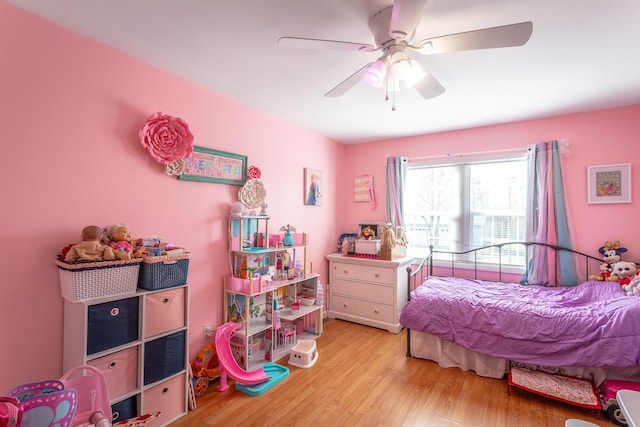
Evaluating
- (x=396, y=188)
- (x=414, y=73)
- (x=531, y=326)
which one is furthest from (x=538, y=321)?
(x=396, y=188)

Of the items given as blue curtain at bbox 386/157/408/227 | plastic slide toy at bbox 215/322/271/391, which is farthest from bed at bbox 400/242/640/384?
plastic slide toy at bbox 215/322/271/391

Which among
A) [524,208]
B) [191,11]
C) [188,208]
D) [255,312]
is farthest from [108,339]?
[524,208]

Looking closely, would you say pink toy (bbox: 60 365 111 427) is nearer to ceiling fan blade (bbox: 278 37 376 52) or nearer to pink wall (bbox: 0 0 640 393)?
pink wall (bbox: 0 0 640 393)

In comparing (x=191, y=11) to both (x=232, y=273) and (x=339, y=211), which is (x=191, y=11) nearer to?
(x=232, y=273)

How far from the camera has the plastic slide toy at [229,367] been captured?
7.55ft

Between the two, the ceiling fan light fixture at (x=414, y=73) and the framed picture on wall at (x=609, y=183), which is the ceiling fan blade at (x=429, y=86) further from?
the framed picture on wall at (x=609, y=183)

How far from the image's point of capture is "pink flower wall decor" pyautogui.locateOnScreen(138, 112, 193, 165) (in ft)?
6.76

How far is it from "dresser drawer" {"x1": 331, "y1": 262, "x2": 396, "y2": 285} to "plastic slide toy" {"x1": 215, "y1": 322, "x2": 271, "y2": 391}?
1651 mm

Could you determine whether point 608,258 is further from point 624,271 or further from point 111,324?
point 111,324

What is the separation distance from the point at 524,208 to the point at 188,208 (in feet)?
11.4

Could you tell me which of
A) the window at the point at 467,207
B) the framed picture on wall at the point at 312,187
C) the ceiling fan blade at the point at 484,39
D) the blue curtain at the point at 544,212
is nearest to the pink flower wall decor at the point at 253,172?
the framed picture on wall at the point at 312,187

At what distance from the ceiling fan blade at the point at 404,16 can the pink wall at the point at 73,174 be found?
1.70m

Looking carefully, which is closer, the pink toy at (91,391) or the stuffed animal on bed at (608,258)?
the pink toy at (91,391)

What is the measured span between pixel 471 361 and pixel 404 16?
274 cm
